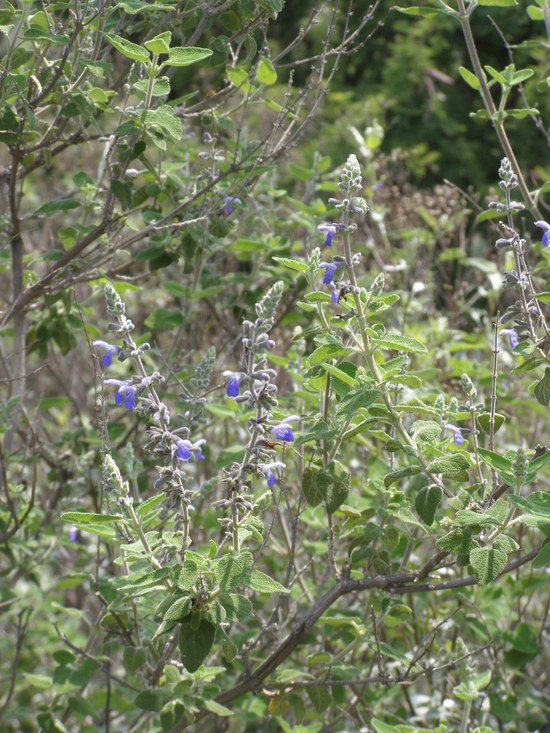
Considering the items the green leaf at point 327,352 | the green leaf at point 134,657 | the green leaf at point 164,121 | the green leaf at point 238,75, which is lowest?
the green leaf at point 134,657

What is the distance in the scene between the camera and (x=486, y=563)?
1.96 m

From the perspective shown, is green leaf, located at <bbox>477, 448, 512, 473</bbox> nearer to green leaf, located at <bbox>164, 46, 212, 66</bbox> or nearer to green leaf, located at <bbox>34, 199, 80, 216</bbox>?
green leaf, located at <bbox>164, 46, 212, 66</bbox>

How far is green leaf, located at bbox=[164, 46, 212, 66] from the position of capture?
2301mm

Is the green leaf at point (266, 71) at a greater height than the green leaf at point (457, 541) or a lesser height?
greater

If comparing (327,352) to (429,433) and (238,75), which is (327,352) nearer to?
(429,433)

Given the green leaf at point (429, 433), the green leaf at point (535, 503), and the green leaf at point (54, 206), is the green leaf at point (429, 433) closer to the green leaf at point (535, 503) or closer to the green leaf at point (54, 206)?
the green leaf at point (535, 503)

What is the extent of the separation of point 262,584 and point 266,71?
1.83 metres

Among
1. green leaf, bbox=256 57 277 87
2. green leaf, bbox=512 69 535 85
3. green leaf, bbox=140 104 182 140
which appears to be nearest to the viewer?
green leaf, bbox=140 104 182 140

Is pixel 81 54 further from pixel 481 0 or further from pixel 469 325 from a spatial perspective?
pixel 469 325

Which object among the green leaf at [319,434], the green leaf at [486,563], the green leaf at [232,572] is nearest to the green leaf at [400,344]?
the green leaf at [319,434]

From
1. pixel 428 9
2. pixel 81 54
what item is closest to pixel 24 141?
pixel 81 54

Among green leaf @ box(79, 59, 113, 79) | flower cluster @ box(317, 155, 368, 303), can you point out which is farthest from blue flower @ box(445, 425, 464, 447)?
green leaf @ box(79, 59, 113, 79)

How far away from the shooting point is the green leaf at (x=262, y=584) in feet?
6.20

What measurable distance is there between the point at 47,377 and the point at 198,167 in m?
3.57
